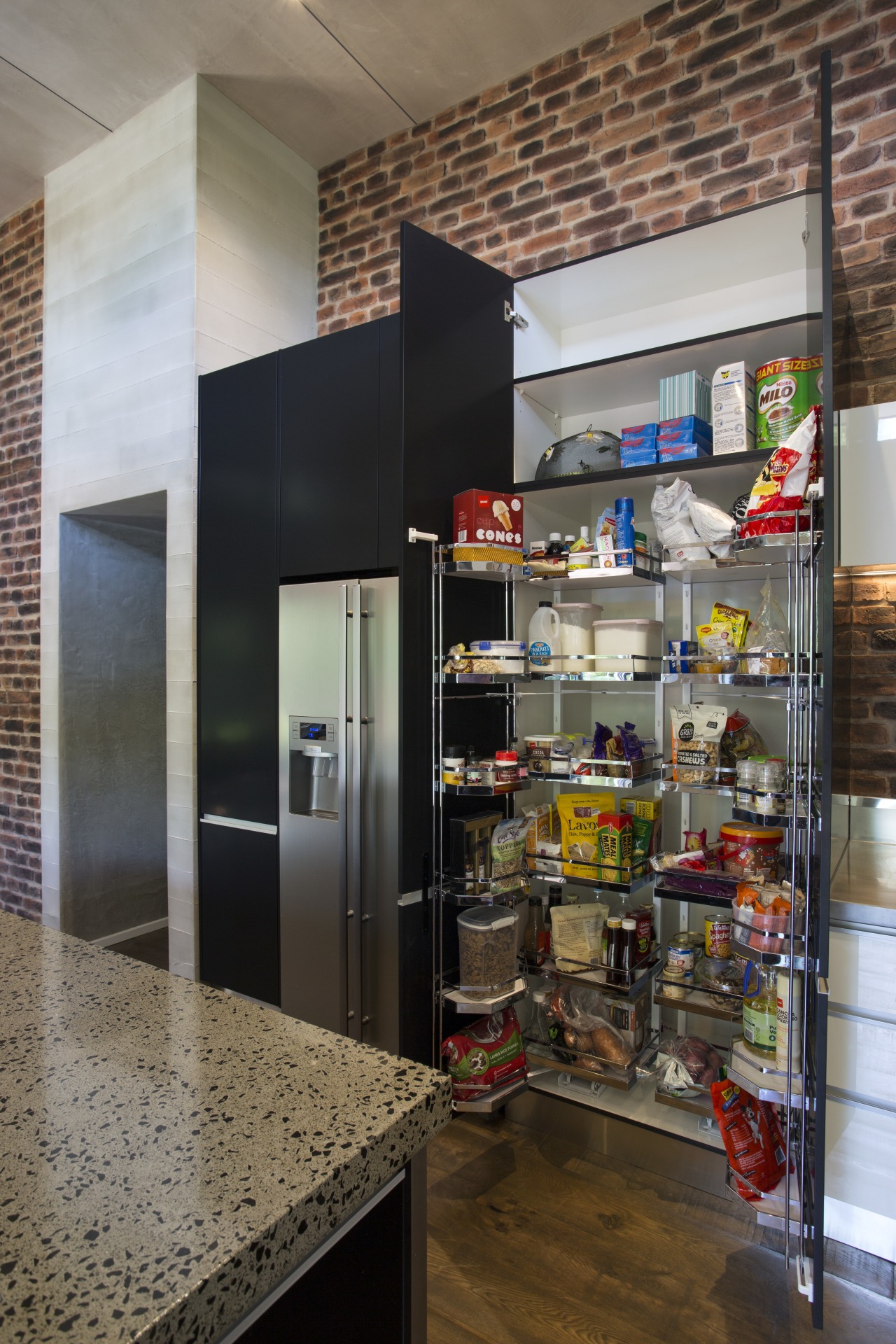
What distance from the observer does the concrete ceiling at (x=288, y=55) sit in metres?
2.70

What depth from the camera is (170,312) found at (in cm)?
319

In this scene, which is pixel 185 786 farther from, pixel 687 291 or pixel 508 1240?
pixel 687 291

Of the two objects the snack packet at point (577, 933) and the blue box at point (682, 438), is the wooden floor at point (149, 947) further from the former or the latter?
the blue box at point (682, 438)

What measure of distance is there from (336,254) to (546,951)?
10.6 feet

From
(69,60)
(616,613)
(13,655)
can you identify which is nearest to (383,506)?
(616,613)

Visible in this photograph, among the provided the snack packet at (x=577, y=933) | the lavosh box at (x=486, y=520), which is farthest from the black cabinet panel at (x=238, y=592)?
the snack packet at (x=577, y=933)

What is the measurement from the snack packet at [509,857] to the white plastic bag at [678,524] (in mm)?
951

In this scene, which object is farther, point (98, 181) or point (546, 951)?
point (98, 181)

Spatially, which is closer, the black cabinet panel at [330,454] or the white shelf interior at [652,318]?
the white shelf interior at [652,318]

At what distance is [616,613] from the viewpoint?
2.72 meters

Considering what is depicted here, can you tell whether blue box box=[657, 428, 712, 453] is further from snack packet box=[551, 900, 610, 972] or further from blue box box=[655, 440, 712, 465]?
snack packet box=[551, 900, 610, 972]

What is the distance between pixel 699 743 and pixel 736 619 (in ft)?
1.23

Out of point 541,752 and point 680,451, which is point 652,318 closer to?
point 680,451

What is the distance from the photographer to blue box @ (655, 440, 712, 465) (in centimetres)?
223
